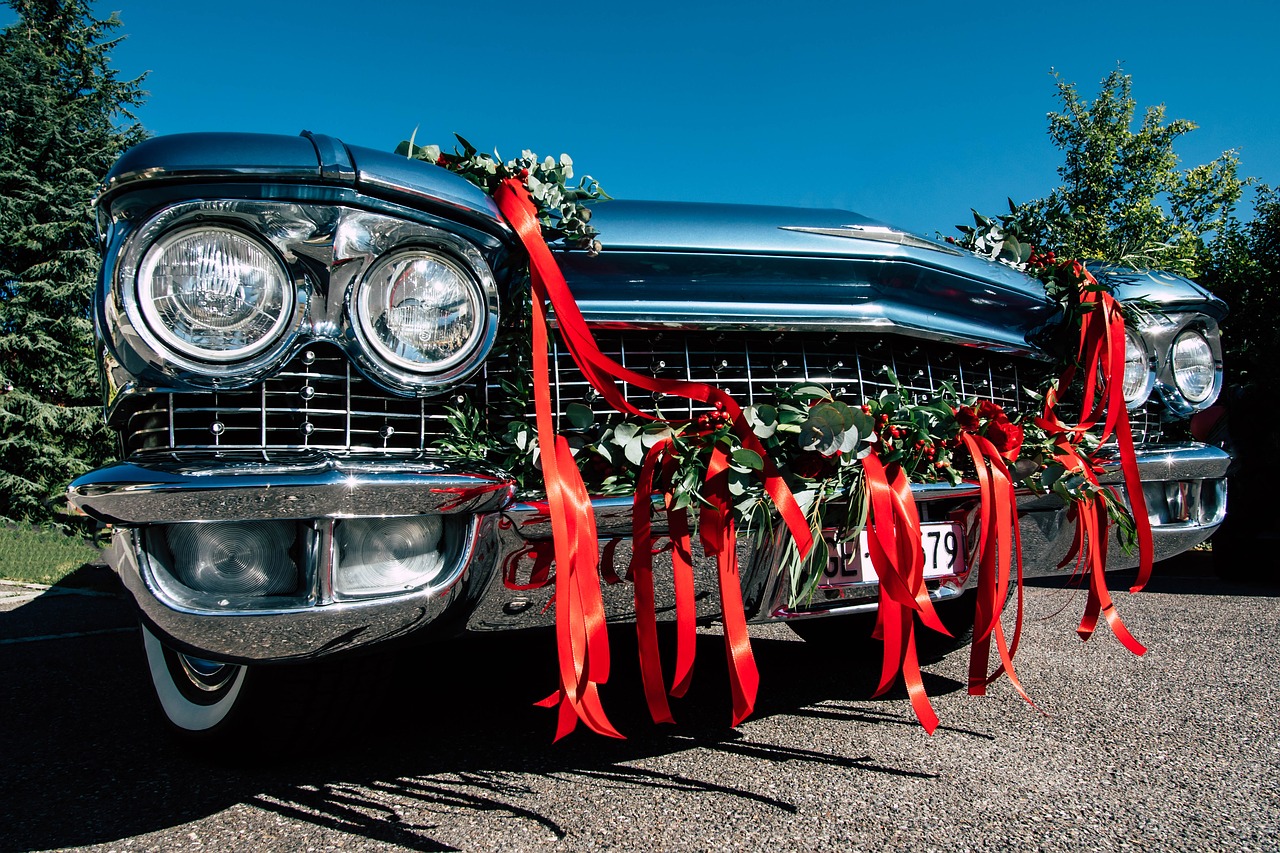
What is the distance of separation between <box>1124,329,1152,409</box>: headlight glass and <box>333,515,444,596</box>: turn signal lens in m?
1.90

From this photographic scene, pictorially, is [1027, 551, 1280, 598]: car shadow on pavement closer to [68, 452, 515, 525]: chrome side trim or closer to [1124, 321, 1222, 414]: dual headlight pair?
[1124, 321, 1222, 414]: dual headlight pair

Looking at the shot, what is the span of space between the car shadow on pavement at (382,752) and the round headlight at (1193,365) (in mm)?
1071

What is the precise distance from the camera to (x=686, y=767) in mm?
1777

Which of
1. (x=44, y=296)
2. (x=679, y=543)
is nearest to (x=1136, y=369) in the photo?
(x=679, y=543)

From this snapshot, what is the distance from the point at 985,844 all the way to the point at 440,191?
4.63ft

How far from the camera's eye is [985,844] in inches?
55.0

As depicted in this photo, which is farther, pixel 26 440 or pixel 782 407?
pixel 26 440

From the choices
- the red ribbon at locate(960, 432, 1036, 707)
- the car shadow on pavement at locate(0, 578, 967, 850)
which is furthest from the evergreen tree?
the red ribbon at locate(960, 432, 1036, 707)

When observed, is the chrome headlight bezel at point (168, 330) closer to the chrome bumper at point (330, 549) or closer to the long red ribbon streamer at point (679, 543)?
the chrome bumper at point (330, 549)

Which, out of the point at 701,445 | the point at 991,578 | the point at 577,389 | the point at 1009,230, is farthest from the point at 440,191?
the point at 1009,230

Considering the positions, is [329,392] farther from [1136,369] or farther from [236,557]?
[1136,369]

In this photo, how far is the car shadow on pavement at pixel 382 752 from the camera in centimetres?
157

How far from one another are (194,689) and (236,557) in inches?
28.1

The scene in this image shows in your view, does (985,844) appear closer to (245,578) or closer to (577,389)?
(577,389)
